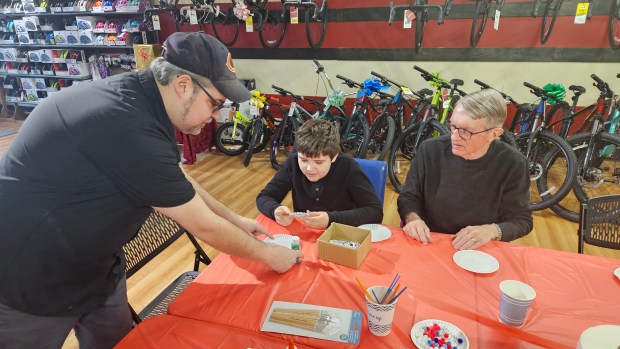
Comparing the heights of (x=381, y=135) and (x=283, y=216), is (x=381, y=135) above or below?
below

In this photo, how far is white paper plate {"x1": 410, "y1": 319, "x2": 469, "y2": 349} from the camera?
38.2 inches

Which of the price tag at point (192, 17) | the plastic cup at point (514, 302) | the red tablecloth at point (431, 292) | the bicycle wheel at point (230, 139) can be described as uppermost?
the price tag at point (192, 17)

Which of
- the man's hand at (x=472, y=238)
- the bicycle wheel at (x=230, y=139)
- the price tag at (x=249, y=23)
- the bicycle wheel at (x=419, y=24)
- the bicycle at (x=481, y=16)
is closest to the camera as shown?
the man's hand at (x=472, y=238)

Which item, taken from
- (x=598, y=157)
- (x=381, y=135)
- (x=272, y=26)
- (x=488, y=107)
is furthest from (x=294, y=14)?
(x=488, y=107)

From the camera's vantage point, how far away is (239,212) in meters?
3.46

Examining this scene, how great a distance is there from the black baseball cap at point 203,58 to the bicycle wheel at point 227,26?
4201mm

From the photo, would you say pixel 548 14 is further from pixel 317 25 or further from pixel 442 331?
pixel 442 331

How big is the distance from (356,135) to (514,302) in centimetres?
349

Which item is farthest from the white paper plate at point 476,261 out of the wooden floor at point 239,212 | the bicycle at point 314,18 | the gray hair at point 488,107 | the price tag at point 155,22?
the price tag at point 155,22

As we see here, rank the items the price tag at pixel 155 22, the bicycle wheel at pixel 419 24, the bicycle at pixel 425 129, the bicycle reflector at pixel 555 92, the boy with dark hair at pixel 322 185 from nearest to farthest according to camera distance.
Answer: the boy with dark hair at pixel 322 185
the bicycle reflector at pixel 555 92
the bicycle at pixel 425 129
the bicycle wheel at pixel 419 24
the price tag at pixel 155 22

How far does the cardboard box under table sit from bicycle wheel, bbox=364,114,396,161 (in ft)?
8.23

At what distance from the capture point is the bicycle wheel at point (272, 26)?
4840 mm

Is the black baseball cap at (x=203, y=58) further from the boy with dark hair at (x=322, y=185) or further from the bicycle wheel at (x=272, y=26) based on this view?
the bicycle wheel at (x=272, y=26)

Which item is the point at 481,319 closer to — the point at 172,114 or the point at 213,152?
the point at 172,114
